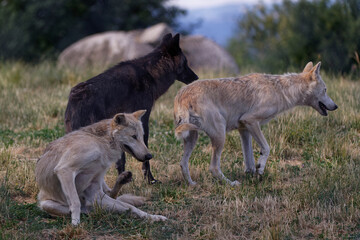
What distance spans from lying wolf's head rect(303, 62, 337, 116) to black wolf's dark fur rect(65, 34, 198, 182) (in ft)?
6.68

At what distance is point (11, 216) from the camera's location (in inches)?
212

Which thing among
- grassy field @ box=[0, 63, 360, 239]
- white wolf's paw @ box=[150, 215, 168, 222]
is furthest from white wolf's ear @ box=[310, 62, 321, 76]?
white wolf's paw @ box=[150, 215, 168, 222]

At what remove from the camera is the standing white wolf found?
22.0 ft

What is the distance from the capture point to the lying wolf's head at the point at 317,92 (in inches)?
289

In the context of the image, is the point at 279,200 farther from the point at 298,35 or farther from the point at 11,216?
the point at 298,35

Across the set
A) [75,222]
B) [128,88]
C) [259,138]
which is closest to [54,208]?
[75,222]

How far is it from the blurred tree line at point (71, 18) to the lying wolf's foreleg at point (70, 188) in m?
20.0

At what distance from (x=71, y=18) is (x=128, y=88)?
1913 cm

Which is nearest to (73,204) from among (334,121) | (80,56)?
(334,121)

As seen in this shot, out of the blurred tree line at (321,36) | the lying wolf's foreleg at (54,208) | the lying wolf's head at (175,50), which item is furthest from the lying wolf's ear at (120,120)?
the blurred tree line at (321,36)

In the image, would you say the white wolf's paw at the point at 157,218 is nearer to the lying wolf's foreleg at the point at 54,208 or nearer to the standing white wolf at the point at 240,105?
the lying wolf's foreleg at the point at 54,208

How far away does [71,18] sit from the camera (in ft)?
82.4

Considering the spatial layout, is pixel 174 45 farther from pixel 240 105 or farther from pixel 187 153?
pixel 187 153

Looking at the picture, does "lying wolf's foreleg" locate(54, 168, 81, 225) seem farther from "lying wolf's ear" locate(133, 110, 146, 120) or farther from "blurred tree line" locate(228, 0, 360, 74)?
"blurred tree line" locate(228, 0, 360, 74)
